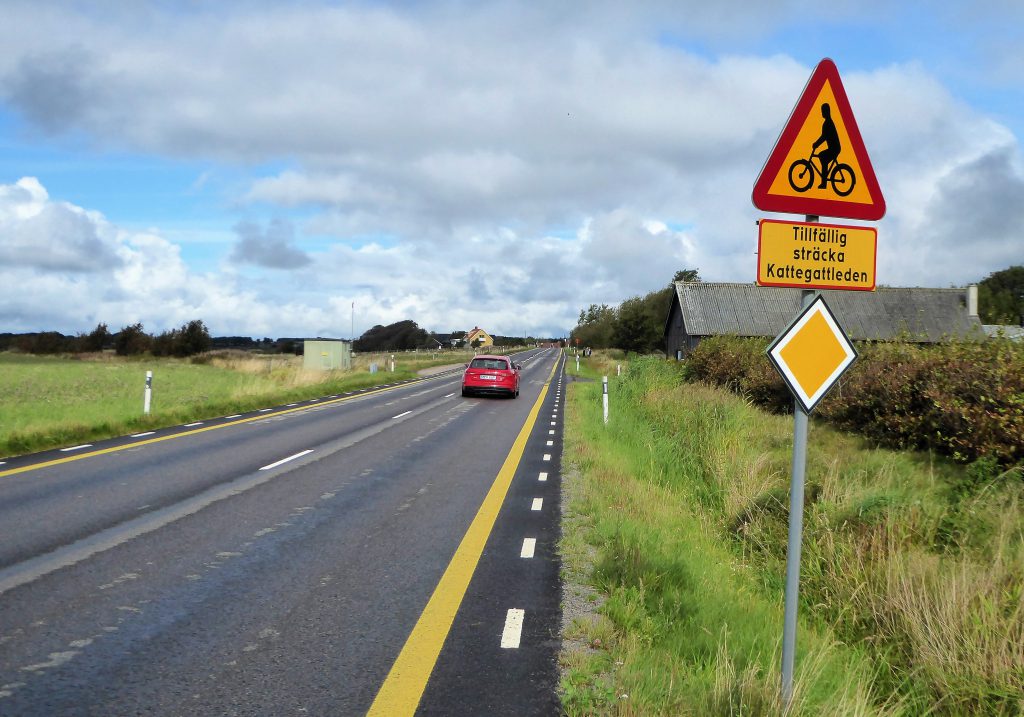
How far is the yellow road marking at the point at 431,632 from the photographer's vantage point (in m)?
3.62

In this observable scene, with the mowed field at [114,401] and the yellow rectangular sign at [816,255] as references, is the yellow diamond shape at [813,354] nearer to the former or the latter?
the yellow rectangular sign at [816,255]

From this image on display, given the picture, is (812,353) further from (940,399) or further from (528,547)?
(940,399)

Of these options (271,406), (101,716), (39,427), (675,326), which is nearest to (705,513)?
(101,716)

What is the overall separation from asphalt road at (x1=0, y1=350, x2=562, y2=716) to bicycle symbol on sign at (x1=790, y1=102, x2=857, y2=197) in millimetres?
2993

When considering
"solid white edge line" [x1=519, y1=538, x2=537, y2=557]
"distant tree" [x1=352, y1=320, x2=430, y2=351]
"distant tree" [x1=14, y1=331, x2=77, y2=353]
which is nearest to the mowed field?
"solid white edge line" [x1=519, y1=538, x2=537, y2=557]

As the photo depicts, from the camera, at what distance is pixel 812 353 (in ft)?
11.8

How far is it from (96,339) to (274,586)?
7864 centimetres

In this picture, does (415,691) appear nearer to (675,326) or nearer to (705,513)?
(705,513)

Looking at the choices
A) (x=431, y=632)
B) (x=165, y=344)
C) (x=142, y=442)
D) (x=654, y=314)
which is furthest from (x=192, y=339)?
(x=431, y=632)

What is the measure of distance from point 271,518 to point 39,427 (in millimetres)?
8443

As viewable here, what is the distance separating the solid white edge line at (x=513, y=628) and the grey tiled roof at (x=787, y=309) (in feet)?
155

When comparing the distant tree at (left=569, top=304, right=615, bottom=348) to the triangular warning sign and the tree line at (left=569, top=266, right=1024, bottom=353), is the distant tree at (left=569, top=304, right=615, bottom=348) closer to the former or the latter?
the tree line at (left=569, top=266, right=1024, bottom=353)

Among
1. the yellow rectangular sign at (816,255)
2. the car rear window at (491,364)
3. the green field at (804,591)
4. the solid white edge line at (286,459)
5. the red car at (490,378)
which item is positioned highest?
the yellow rectangular sign at (816,255)

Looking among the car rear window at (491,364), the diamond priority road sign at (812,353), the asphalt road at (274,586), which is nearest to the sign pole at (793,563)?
the diamond priority road sign at (812,353)
